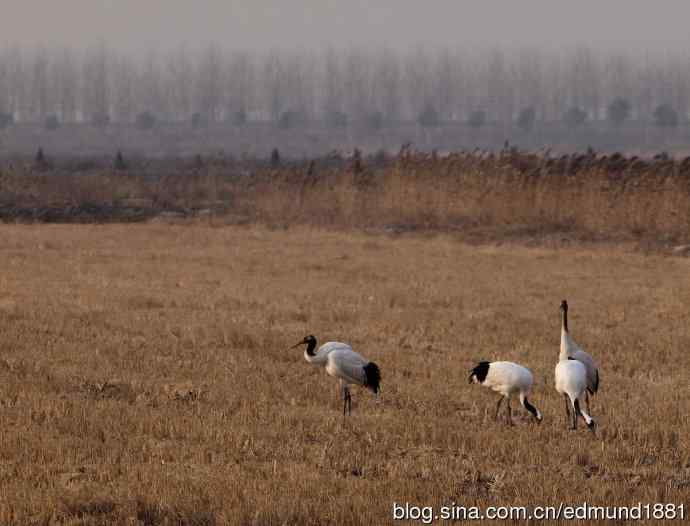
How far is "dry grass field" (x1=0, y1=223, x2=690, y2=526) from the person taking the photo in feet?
23.0

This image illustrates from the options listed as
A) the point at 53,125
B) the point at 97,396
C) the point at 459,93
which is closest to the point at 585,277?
the point at 97,396

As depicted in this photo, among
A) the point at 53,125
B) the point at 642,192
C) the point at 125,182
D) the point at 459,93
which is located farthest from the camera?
the point at 459,93

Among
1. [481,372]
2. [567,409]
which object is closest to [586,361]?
[567,409]

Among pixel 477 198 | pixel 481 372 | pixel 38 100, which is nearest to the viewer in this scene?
pixel 481 372

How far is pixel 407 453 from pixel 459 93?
525 feet

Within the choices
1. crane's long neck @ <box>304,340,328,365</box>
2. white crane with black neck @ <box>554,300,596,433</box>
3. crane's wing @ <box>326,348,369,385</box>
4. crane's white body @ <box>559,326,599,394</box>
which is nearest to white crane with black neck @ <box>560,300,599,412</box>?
crane's white body @ <box>559,326,599,394</box>

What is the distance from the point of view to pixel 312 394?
10641 mm

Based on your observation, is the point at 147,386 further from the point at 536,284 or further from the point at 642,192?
the point at 642,192

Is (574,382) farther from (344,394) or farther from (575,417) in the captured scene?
(344,394)

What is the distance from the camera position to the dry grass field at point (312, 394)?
702 centimetres

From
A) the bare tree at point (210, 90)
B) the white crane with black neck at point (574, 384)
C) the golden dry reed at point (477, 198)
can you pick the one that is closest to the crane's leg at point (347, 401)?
the white crane with black neck at point (574, 384)

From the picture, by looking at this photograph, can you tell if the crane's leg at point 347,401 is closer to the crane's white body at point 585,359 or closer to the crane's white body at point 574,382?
the crane's white body at point 574,382

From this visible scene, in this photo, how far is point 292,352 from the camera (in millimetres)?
12938

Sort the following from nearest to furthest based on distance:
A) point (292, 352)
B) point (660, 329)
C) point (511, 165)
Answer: point (292, 352), point (660, 329), point (511, 165)
